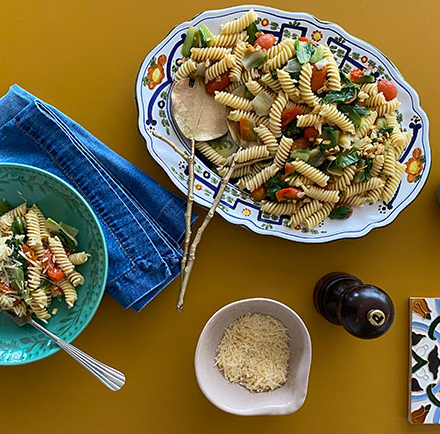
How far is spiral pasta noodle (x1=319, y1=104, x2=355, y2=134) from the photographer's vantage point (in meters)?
1.34

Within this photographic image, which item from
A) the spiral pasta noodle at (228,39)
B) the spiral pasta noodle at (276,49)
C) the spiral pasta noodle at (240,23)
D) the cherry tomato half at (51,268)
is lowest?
the cherry tomato half at (51,268)

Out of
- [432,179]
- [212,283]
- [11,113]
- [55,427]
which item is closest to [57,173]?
[11,113]

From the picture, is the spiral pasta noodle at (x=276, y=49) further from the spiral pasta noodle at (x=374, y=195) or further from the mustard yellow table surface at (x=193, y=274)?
the spiral pasta noodle at (x=374, y=195)

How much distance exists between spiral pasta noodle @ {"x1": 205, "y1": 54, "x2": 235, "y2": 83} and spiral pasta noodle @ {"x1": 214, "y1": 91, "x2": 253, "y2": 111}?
0.19 ft

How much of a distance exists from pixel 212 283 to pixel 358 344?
551 mm

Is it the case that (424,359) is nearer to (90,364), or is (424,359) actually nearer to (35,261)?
(90,364)

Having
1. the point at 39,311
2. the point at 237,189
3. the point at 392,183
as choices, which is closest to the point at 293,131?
the point at 237,189

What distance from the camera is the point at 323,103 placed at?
4.49 ft

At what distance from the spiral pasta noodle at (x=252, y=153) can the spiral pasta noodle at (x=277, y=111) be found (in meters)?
0.07

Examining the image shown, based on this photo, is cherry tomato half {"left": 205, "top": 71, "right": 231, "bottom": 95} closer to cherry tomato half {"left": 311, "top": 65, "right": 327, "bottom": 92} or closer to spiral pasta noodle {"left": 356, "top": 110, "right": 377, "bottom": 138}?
cherry tomato half {"left": 311, "top": 65, "right": 327, "bottom": 92}

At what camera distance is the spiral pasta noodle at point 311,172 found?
138 centimetres

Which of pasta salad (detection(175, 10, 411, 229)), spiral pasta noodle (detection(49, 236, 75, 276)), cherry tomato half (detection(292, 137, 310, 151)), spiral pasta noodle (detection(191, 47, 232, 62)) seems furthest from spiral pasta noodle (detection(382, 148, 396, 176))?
A: spiral pasta noodle (detection(49, 236, 75, 276))

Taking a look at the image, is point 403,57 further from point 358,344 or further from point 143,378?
point 143,378

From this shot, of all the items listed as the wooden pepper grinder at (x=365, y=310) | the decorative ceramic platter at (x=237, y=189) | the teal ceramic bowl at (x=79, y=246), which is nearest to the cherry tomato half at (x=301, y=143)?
the decorative ceramic platter at (x=237, y=189)
